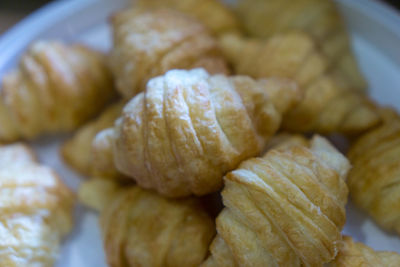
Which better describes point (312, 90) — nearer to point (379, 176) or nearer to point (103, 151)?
point (379, 176)

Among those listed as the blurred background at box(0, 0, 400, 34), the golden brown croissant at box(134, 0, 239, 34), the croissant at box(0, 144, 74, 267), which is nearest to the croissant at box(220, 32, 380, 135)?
the golden brown croissant at box(134, 0, 239, 34)

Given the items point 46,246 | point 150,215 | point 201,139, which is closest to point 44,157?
point 46,246

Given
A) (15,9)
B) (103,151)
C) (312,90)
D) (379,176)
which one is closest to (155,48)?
(103,151)

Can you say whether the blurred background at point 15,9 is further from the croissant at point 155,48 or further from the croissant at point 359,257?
the croissant at point 359,257

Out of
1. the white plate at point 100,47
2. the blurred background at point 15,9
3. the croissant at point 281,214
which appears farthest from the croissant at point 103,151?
the blurred background at point 15,9

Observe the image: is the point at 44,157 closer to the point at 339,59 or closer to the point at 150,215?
the point at 150,215

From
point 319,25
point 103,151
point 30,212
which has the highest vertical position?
point 319,25

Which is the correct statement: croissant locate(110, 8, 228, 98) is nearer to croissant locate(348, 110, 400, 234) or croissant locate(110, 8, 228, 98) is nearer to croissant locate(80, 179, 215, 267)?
croissant locate(80, 179, 215, 267)
